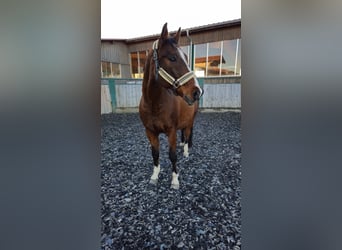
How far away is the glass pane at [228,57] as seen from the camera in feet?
1.89

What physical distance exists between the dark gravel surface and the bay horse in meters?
0.04

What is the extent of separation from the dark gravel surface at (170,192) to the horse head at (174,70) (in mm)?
142

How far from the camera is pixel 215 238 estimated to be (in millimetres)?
604

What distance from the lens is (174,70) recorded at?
74 cm

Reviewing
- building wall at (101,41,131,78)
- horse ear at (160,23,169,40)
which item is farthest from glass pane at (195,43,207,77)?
building wall at (101,41,131,78)

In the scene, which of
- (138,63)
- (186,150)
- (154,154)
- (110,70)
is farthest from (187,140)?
(110,70)

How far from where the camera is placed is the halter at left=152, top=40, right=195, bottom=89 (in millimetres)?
720

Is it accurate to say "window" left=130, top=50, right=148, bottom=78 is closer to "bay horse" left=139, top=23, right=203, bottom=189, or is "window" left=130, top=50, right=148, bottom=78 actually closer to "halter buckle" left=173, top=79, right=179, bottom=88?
"bay horse" left=139, top=23, right=203, bottom=189

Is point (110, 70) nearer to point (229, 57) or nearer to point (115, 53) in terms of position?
point (115, 53)

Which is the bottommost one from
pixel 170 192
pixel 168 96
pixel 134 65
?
pixel 170 192

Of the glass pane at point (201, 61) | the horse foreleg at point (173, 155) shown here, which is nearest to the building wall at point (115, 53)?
the glass pane at point (201, 61)

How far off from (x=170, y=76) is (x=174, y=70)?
25 mm

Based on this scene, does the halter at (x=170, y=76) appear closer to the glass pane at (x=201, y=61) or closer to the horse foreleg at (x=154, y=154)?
the glass pane at (x=201, y=61)
